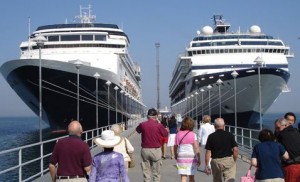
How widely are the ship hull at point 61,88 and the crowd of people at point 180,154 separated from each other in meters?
26.8

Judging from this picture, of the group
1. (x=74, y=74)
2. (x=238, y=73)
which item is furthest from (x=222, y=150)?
(x=238, y=73)

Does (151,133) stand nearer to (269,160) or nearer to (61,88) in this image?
(269,160)

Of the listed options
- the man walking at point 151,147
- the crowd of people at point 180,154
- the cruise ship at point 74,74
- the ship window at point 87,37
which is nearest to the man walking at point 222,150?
the crowd of people at point 180,154

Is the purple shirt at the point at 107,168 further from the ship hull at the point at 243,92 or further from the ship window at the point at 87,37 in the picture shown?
the ship window at the point at 87,37

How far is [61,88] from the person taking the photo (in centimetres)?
3791

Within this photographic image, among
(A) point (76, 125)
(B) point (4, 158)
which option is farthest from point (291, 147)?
(B) point (4, 158)

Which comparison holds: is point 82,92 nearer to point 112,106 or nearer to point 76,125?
point 112,106

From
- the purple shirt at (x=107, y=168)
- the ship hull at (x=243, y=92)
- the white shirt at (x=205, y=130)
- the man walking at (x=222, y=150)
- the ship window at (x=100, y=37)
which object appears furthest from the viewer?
the ship window at (x=100, y=37)

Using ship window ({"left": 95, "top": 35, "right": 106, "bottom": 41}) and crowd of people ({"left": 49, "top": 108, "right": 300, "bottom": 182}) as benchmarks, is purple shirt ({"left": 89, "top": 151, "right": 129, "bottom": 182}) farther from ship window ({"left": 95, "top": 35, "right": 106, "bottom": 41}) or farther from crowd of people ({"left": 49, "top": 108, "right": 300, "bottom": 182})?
ship window ({"left": 95, "top": 35, "right": 106, "bottom": 41})

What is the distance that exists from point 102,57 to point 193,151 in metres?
37.5

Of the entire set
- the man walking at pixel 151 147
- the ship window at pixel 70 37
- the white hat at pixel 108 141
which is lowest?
the man walking at pixel 151 147

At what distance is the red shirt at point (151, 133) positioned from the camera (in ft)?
30.6

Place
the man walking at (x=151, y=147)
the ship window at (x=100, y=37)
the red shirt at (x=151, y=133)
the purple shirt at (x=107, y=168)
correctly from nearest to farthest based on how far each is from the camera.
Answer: the purple shirt at (x=107, y=168), the man walking at (x=151, y=147), the red shirt at (x=151, y=133), the ship window at (x=100, y=37)

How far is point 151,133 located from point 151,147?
0.26 metres
